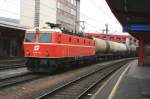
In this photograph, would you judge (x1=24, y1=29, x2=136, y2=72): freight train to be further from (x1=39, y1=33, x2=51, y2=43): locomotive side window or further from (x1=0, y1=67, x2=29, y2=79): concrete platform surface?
(x1=0, y1=67, x2=29, y2=79): concrete platform surface

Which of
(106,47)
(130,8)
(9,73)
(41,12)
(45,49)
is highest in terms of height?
(41,12)

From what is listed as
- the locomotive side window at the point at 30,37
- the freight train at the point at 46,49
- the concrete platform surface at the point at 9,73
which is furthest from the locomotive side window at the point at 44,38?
the concrete platform surface at the point at 9,73

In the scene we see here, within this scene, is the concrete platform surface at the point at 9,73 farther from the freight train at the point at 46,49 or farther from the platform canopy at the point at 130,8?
the platform canopy at the point at 130,8

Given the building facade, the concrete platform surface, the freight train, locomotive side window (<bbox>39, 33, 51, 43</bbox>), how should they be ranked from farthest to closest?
the building facade
locomotive side window (<bbox>39, 33, 51, 43</bbox>)
the freight train
the concrete platform surface

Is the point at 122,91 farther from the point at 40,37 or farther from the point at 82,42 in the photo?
the point at 82,42

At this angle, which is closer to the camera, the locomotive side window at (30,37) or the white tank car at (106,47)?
the locomotive side window at (30,37)

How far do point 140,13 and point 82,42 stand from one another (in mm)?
12079

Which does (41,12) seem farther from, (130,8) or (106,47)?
(130,8)

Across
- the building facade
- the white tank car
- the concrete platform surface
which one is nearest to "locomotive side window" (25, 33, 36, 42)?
the concrete platform surface

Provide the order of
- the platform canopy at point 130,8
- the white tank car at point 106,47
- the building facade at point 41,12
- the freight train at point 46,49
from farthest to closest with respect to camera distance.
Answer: the building facade at point 41,12
the white tank car at point 106,47
the freight train at point 46,49
the platform canopy at point 130,8

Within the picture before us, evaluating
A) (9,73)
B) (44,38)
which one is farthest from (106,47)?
(9,73)

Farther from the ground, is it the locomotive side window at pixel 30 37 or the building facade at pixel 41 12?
the building facade at pixel 41 12

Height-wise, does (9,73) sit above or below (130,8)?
below

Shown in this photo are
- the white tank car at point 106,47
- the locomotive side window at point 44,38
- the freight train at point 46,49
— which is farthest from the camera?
the white tank car at point 106,47
